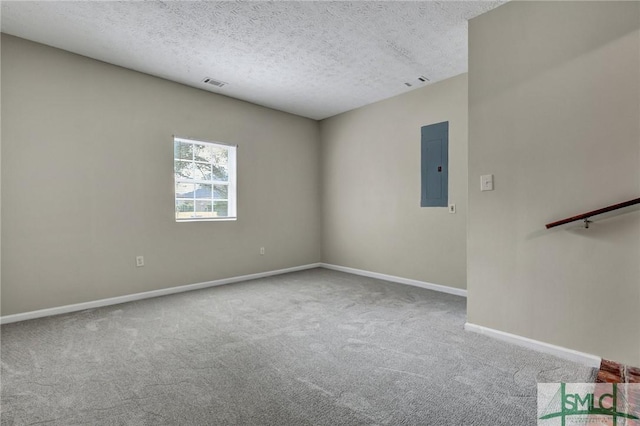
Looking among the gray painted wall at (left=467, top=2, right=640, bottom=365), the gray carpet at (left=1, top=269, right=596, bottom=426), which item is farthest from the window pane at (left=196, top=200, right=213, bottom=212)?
the gray painted wall at (left=467, top=2, right=640, bottom=365)

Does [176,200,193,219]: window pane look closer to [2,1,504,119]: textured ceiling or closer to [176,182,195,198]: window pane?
[176,182,195,198]: window pane

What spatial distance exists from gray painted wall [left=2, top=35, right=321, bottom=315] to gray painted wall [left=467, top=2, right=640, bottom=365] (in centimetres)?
320

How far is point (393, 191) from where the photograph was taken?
4.57m

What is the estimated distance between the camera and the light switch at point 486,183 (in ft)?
8.38

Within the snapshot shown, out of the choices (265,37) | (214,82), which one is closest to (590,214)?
(265,37)

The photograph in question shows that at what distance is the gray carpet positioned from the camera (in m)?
1.61

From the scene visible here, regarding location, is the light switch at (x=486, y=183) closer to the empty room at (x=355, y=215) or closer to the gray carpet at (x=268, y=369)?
the empty room at (x=355, y=215)

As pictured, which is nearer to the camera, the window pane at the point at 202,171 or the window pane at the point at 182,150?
the window pane at the point at 182,150

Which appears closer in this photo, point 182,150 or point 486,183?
point 486,183

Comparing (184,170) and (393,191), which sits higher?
(184,170)

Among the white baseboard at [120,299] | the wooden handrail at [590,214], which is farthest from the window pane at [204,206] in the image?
the wooden handrail at [590,214]

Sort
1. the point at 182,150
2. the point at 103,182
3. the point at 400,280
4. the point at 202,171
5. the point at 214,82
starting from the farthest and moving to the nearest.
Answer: the point at 400,280
the point at 202,171
the point at 182,150
the point at 214,82
the point at 103,182

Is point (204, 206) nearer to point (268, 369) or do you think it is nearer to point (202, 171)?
point (202, 171)

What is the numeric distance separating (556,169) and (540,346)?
4.26 feet
